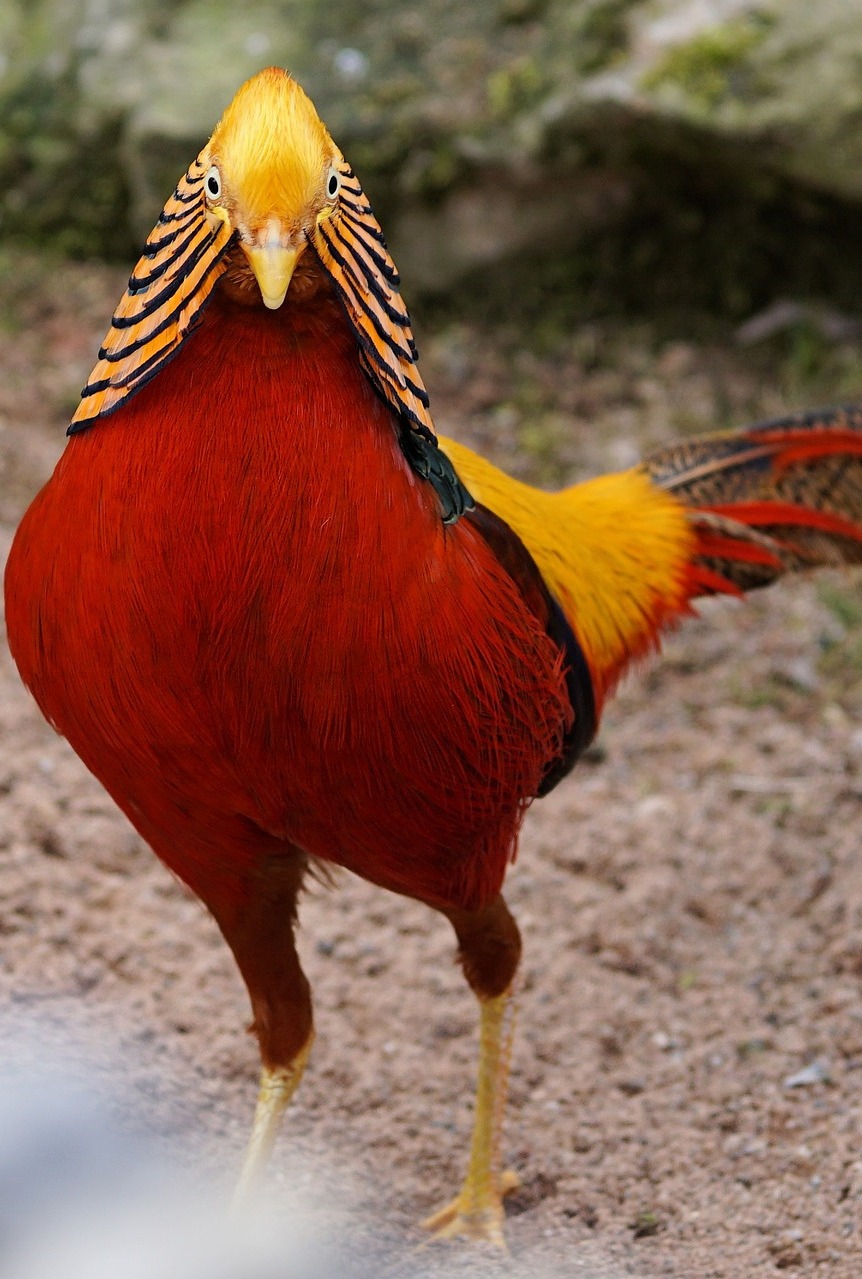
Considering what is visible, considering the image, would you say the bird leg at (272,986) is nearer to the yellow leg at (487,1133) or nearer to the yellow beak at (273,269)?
the yellow leg at (487,1133)

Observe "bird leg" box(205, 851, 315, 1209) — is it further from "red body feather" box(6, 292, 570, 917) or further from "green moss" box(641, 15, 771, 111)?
"green moss" box(641, 15, 771, 111)

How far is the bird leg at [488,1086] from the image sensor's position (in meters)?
3.00

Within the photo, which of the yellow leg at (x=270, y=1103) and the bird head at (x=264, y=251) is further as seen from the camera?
the yellow leg at (x=270, y=1103)

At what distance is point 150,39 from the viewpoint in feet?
20.1

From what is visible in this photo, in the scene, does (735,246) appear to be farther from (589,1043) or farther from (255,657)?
(255,657)

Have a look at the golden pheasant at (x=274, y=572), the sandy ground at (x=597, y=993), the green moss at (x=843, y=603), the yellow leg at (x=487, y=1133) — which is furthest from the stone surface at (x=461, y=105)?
the yellow leg at (x=487, y=1133)

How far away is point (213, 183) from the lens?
6.70 feet

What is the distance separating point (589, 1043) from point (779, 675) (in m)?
1.72

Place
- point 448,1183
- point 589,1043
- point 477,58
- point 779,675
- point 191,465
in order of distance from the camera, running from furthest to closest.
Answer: point 477,58, point 779,675, point 589,1043, point 448,1183, point 191,465

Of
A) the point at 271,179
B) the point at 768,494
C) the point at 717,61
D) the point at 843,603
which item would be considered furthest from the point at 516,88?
the point at 271,179

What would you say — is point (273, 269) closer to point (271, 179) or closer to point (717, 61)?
point (271, 179)

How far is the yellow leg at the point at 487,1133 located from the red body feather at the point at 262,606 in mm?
820

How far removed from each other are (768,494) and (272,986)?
1.67 metres

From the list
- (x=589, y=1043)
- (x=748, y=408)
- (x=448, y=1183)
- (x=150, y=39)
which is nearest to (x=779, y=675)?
(x=748, y=408)
